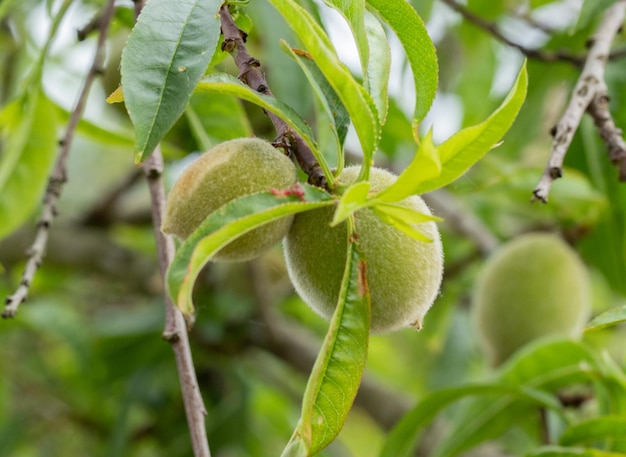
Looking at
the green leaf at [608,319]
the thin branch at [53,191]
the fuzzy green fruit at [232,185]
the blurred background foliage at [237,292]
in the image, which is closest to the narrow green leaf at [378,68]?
the fuzzy green fruit at [232,185]

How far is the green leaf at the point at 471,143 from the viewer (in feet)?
2.16

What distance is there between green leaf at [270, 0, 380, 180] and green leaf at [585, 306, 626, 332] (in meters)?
0.23

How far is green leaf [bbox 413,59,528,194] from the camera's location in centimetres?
66

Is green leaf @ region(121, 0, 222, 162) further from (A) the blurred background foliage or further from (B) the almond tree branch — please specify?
(A) the blurred background foliage

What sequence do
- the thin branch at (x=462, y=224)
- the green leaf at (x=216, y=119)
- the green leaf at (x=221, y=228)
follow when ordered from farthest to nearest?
Answer: the thin branch at (x=462, y=224) → the green leaf at (x=216, y=119) → the green leaf at (x=221, y=228)

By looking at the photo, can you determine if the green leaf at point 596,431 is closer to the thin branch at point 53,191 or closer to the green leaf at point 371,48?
the green leaf at point 371,48

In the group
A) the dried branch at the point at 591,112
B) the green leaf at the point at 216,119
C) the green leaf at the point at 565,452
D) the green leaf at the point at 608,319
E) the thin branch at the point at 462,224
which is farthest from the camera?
the thin branch at the point at 462,224

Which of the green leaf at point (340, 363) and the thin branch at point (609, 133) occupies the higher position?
the thin branch at point (609, 133)

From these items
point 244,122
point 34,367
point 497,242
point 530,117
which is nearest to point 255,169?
point 244,122

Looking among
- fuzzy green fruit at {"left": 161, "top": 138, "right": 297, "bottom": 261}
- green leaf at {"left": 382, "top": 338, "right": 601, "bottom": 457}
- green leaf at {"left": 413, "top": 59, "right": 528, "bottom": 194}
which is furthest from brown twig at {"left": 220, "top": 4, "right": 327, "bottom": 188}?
green leaf at {"left": 382, "top": 338, "right": 601, "bottom": 457}

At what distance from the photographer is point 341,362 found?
2.27ft

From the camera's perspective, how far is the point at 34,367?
7.60ft

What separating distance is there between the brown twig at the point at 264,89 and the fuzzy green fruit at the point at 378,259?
0.11 feet

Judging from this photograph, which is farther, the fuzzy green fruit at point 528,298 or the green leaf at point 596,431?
the fuzzy green fruit at point 528,298
